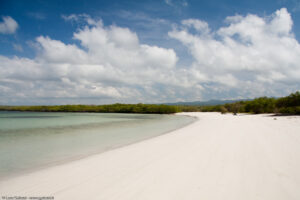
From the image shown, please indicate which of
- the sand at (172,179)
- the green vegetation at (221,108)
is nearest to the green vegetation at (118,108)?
the green vegetation at (221,108)

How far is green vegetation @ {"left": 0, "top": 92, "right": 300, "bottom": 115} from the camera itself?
138 ft

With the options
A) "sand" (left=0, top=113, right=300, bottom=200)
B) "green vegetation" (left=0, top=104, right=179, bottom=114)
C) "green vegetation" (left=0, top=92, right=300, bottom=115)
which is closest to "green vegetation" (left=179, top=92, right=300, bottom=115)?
"green vegetation" (left=0, top=92, right=300, bottom=115)

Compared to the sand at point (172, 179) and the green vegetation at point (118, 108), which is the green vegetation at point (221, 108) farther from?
the sand at point (172, 179)

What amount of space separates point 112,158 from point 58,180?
2.66 m

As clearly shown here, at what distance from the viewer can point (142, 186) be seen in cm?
449

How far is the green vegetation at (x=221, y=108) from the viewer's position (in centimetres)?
4198

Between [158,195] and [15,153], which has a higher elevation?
[158,195]

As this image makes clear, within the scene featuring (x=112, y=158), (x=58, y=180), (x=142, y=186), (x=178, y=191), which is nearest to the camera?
(x=178, y=191)

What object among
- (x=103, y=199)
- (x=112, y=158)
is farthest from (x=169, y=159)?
(x=103, y=199)

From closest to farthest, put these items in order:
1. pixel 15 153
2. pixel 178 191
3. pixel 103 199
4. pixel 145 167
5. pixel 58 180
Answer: pixel 103 199
pixel 178 191
pixel 58 180
pixel 145 167
pixel 15 153

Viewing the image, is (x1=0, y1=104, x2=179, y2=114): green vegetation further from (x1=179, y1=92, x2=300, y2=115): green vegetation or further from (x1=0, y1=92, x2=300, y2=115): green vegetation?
(x1=179, y1=92, x2=300, y2=115): green vegetation

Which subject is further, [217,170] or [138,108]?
[138,108]

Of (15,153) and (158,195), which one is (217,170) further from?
(15,153)

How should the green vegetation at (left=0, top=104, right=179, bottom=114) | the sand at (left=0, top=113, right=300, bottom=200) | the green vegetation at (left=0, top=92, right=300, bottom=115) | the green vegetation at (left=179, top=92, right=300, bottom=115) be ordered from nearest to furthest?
the sand at (left=0, top=113, right=300, bottom=200) < the green vegetation at (left=179, top=92, right=300, bottom=115) < the green vegetation at (left=0, top=92, right=300, bottom=115) < the green vegetation at (left=0, top=104, right=179, bottom=114)
